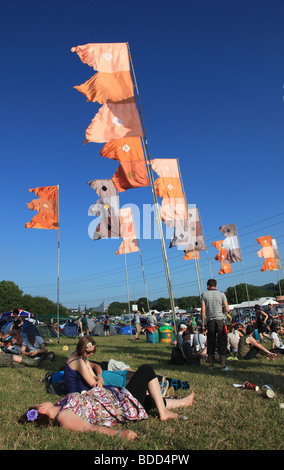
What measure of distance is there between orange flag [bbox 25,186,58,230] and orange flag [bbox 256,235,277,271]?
693 inches

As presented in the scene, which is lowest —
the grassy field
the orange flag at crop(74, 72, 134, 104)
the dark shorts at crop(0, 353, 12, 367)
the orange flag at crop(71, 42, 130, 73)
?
the grassy field

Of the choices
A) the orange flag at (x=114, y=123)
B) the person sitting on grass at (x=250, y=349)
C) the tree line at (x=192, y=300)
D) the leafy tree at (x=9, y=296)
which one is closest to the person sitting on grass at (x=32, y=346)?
the person sitting on grass at (x=250, y=349)

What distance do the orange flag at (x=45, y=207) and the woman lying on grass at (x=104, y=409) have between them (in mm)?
14252

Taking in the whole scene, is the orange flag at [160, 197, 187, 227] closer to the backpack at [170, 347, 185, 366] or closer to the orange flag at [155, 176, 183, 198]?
the orange flag at [155, 176, 183, 198]

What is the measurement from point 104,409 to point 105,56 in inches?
395

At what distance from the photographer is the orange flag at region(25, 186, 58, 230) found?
1747 centimetres

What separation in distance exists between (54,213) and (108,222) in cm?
379

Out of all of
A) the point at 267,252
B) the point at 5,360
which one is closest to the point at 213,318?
the point at 5,360

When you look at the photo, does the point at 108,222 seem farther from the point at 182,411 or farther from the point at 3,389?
the point at 182,411

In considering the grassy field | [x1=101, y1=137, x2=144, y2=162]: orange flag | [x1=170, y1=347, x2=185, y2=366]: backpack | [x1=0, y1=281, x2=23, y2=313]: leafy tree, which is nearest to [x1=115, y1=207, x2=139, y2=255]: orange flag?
[x1=101, y1=137, x2=144, y2=162]: orange flag

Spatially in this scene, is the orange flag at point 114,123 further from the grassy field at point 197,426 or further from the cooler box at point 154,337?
the cooler box at point 154,337

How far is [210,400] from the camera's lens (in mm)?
4812

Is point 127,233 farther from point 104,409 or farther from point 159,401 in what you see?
point 104,409

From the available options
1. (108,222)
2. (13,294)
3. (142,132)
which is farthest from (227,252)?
(13,294)
